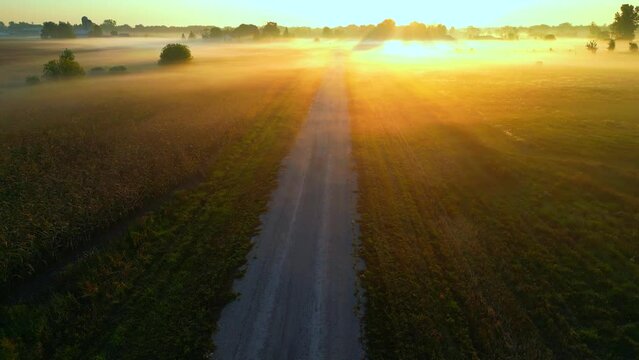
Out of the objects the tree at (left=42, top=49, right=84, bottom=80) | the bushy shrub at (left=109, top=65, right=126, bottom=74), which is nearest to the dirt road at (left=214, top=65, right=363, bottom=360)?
the tree at (left=42, top=49, right=84, bottom=80)

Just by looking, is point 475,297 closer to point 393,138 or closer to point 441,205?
point 441,205

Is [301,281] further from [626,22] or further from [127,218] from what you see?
[626,22]

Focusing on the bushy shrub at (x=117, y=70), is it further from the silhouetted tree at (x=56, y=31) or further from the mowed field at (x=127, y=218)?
the silhouetted tree at (x=56, y=31)

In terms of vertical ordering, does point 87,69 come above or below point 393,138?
above

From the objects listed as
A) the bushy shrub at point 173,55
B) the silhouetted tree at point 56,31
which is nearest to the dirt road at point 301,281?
the bushy shrub at point 173,55

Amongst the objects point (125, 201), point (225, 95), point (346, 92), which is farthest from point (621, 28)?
point (125, 201)

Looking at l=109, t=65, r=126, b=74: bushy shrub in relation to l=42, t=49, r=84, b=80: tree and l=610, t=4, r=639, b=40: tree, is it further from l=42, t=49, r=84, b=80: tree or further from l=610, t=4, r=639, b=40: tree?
l=610, t=4, r=639, b=40: tree
